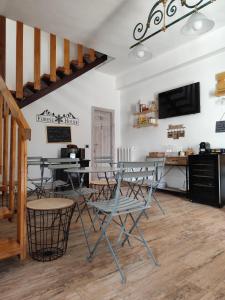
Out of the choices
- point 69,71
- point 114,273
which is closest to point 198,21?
point 69,71

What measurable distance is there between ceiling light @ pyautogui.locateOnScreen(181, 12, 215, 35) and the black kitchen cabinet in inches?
83.1

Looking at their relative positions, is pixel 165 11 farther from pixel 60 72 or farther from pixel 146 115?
pixel 146 115

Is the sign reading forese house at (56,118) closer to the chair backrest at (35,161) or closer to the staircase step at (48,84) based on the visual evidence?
the staircase step at (48,84)

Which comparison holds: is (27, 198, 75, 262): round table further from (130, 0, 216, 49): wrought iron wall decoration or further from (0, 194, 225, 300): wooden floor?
(130, 0, 216, 49): wrought iron wall decoration

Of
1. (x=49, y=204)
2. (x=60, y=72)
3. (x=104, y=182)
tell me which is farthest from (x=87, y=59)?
(x=49, y=204)

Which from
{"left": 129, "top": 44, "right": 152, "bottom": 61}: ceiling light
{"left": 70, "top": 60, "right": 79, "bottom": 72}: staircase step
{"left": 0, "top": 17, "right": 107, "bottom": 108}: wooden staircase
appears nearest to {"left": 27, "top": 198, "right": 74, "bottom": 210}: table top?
{"left": 0, "top": 17, "right": 107, "bottom": 108}: wooden staircase

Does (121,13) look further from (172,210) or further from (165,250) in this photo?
(165,250)

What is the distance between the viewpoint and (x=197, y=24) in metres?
2.55

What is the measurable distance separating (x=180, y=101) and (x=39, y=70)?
3.20 meters

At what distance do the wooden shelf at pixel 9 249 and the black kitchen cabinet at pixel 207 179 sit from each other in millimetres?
3347

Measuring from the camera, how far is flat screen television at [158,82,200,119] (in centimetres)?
469

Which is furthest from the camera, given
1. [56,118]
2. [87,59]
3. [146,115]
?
[146,115]

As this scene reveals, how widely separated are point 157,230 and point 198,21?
8.62 feet

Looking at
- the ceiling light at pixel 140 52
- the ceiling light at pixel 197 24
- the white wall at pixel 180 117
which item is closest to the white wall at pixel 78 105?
the white wall at pixel 180 117
